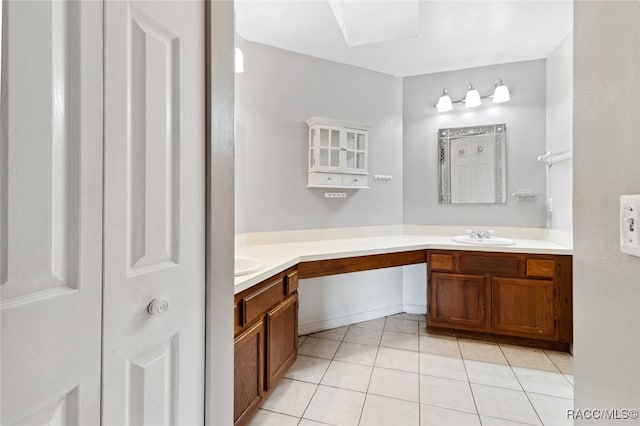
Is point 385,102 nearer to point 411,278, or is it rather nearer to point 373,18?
point 373,18

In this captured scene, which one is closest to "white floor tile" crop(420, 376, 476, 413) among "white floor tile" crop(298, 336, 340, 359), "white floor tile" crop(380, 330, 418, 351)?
"white floor tile" crop(380, 330, 418, 351)

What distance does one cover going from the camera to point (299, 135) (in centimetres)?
269

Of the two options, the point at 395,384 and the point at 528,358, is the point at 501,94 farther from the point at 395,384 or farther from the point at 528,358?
the point at 395,384

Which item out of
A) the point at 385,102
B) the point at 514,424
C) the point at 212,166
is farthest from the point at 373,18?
the point at 514,424

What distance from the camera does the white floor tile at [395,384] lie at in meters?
1.80

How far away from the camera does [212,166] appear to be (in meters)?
0.89

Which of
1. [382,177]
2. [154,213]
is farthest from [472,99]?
[154,213]

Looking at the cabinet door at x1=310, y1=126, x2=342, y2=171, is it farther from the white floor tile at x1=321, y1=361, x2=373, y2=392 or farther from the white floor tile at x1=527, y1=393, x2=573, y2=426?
the white floor tile at x1=527, y1=393, x2=573, y2=426

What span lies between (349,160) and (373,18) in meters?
1.12

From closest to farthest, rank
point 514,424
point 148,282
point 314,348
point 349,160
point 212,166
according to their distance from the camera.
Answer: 1. point 148,282
2. point 212,166
3. point 514,424
4. point 314,348
5. point 349,160

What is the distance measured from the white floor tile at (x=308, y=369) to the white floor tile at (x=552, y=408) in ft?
4.11

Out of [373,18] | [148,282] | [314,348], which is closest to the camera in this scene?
[148,282]

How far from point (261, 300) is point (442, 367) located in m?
1.44

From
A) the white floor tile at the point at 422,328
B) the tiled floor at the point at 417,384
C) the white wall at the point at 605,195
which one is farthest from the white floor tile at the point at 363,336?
the white wall at the point at 605,195
